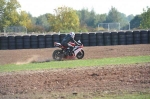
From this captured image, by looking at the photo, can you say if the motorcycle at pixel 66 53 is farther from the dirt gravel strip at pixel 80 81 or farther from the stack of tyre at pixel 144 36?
the stack of tyre at pixel 144 36

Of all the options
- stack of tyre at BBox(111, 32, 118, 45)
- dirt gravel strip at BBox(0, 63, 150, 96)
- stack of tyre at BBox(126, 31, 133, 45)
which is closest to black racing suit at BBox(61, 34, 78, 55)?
dirt gravel strip at BBox(0, 63, 150, 96)

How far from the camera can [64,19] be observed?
92.4 m

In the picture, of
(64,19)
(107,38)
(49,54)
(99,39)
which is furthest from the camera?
(64,19)

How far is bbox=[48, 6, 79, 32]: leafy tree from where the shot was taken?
90250 mm

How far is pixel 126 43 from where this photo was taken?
132 feet

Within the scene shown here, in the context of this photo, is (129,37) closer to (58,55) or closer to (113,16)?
(58,55)

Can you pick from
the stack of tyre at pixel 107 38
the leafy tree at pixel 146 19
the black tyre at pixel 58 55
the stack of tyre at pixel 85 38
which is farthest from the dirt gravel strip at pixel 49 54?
the leafy tree at pixel 146 19

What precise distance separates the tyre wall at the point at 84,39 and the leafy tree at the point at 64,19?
4942cm

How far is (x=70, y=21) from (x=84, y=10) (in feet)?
314

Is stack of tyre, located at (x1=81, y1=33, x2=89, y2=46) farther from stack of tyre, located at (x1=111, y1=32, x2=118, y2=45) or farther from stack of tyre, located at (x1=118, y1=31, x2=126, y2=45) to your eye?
stack of tyre, located at (x1=118, y1=31, x2=126, y2=45)

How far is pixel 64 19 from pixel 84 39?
5357 cm

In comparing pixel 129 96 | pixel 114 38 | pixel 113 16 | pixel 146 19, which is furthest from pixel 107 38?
pixel 113 16

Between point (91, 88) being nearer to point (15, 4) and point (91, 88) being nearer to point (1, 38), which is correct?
point (1, 38)

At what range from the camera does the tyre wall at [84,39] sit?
3850 cm
